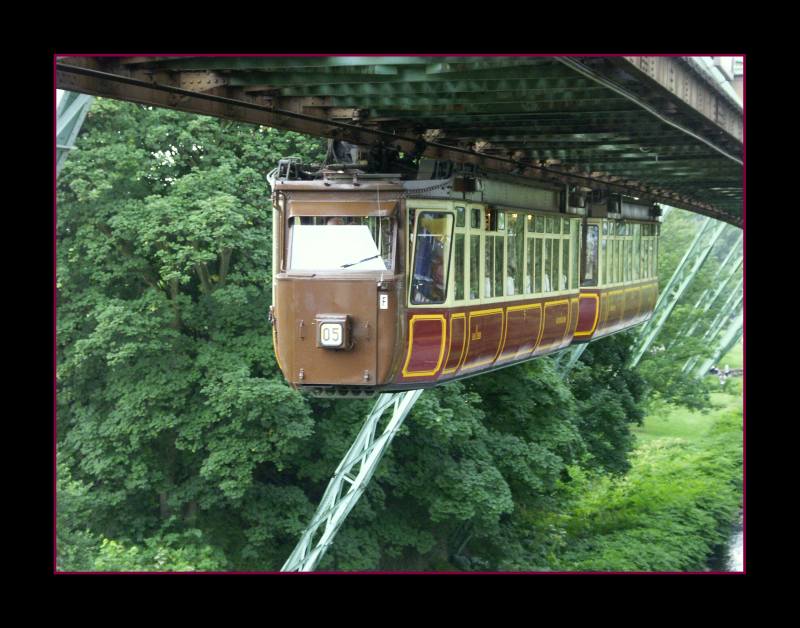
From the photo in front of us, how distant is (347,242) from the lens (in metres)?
9.23

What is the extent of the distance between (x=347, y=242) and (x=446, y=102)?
52.3 inches

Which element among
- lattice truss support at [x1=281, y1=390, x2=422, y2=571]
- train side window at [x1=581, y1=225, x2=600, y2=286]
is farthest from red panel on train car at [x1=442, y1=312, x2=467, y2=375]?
lattice truss support at [x1=281, y1=390, x2=422, y2=571]

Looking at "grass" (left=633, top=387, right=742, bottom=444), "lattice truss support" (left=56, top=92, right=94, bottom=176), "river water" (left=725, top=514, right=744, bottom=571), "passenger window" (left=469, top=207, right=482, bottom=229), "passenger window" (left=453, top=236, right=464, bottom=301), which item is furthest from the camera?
"grass" (left=633, top=387, right=742, bottom=444)

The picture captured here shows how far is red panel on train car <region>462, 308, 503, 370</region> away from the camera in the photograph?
10.5m

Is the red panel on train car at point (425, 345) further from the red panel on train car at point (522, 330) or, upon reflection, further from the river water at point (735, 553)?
the river water at point (735, 553)

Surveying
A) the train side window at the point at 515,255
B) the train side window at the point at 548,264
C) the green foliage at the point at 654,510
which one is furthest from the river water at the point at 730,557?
the train side window at the point at 515,255

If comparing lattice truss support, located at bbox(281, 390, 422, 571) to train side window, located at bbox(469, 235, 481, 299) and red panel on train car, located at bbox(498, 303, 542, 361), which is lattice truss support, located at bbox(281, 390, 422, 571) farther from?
train side window, located at bbox(469, 235, 481, 299)

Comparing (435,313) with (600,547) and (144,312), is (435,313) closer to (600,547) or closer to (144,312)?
(144,312)

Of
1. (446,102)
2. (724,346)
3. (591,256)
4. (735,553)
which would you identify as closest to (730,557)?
(735,553)

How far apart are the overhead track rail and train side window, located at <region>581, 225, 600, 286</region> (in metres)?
2.00

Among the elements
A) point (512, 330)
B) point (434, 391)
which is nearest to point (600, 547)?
point (434, 391)

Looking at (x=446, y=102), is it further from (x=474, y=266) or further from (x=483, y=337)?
(x=483, y=337)

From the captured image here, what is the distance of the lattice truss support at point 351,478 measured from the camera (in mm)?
18906

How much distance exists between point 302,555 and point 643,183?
8.34m
